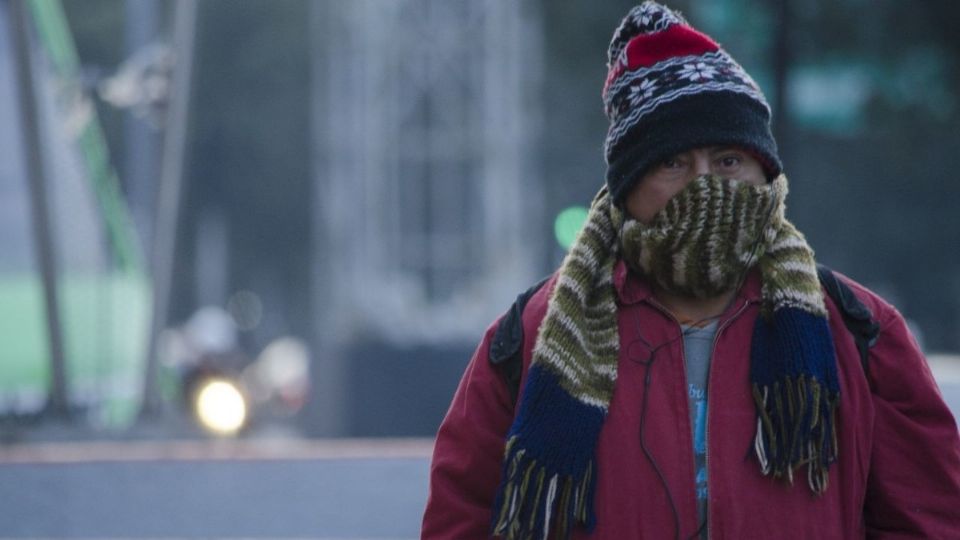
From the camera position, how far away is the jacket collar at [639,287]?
2742mm

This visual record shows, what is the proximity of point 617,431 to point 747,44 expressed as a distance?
17917 millimetres

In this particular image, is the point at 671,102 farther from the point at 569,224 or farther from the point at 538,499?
the point at 569,224

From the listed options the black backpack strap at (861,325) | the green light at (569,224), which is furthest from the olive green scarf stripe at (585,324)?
the green light at (569,224)

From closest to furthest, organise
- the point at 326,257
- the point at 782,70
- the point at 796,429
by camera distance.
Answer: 1. the point at 796,429
2. the point at 782,70
3. the point at 326,257

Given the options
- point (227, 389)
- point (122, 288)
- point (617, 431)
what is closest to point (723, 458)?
point (617, 431)

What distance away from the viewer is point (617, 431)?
2639 millimetres

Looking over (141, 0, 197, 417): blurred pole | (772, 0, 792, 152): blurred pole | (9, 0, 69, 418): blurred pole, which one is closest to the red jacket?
(772, 0, 792, 152): blurred pole

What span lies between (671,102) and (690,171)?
0.11m

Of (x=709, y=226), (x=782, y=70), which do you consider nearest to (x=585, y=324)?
(x=709, y=226)

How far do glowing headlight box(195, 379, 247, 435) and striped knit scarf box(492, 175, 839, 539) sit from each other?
716cm

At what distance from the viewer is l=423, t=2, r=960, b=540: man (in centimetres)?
261

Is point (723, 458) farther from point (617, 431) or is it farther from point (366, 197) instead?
point (366, 197)

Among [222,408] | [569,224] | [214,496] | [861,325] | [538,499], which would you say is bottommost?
[222,408]

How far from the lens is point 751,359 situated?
2.68 m
